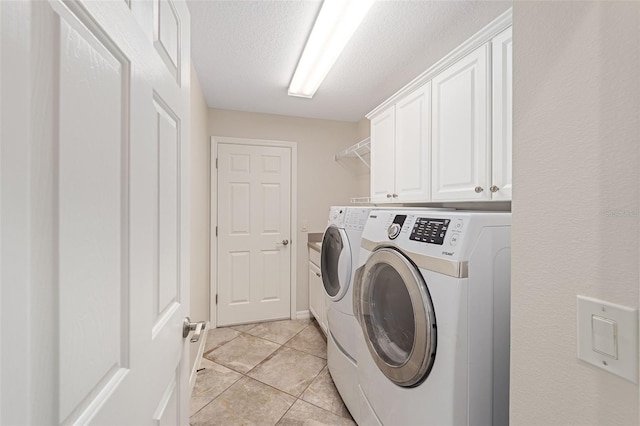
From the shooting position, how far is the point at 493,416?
95 centimetres

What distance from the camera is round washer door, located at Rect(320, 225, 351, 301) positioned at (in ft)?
5.89

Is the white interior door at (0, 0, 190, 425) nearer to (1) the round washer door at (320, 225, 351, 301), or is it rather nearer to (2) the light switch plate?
(2) the light switch plate

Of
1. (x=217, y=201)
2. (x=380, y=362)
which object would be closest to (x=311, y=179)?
(x=217, y=201)

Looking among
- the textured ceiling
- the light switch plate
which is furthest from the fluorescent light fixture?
the light switch plate

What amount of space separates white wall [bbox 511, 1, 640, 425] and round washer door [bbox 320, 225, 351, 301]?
118 cm

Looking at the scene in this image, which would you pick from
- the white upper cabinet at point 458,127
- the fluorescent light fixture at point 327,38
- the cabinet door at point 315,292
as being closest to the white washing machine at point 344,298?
the white upper cabinet at point 458,127

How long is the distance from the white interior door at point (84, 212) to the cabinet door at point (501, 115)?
1.35 meters

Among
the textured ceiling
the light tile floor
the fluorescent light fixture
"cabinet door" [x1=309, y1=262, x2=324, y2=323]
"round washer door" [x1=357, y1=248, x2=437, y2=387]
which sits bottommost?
the light tile floor

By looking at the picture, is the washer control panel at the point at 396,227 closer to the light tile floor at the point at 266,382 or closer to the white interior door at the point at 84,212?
the white interior door at the point at 84,212

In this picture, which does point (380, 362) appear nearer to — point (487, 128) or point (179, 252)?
point (179, 252)

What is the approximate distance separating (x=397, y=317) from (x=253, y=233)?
88.7 inches

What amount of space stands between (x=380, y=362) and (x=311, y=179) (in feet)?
7.95

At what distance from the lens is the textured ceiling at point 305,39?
1502 millimetres

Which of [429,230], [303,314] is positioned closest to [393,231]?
[429,230]
